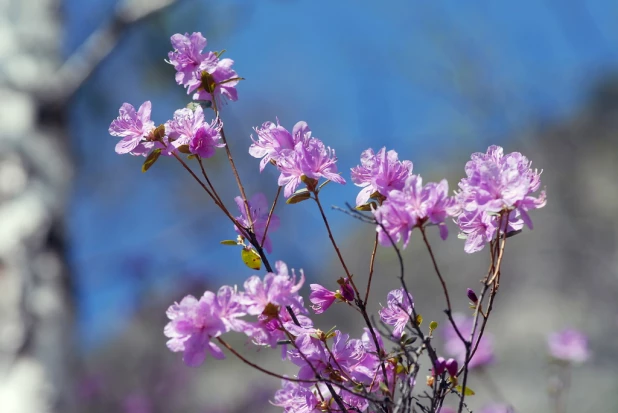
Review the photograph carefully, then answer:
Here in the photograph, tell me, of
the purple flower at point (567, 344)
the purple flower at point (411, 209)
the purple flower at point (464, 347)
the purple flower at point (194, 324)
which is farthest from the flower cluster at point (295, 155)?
the purple flower at point (567, 344)

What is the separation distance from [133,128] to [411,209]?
417mm

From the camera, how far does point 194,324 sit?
69cm

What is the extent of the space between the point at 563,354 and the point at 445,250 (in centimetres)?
676

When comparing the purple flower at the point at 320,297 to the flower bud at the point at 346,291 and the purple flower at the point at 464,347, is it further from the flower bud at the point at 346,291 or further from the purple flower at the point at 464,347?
the purple flower at the point at 464,347

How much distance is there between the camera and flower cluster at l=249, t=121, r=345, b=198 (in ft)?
2.64

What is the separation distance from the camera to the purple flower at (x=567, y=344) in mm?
2006

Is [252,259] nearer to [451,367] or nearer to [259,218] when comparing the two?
[259,218]

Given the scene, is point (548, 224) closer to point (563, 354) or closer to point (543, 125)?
point (543, 125)

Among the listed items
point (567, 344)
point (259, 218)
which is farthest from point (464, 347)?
point (259, 218)

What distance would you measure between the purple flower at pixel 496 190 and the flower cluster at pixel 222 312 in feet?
0.79

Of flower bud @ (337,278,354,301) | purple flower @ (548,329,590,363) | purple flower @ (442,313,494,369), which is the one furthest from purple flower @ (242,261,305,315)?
purple flower @ (548,329,590,363)

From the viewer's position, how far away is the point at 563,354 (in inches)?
79.7

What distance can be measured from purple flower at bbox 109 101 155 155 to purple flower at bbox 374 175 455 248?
1.17ft

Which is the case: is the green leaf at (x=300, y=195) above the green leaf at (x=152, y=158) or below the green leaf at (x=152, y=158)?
above
